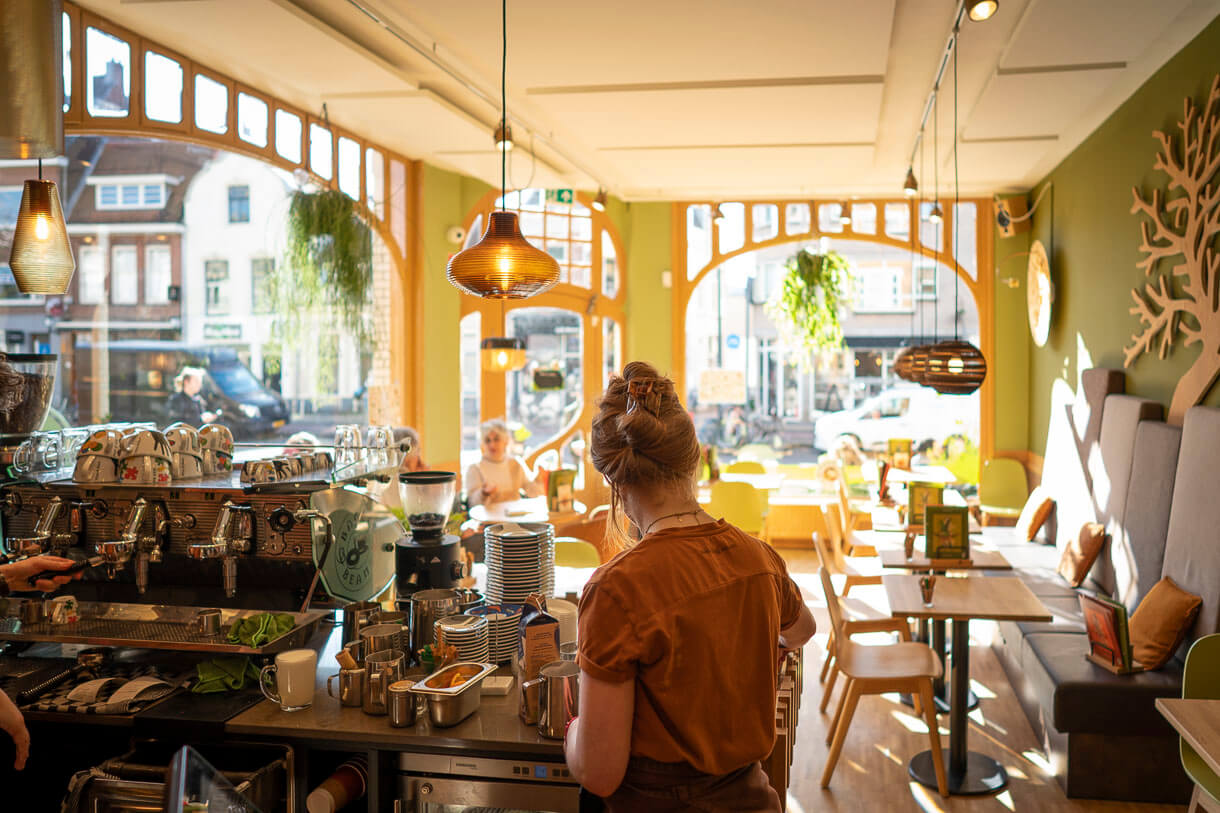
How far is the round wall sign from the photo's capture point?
7.61 meters

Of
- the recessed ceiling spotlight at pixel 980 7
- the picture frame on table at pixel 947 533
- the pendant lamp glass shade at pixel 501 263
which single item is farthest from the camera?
the picture frame on table at pixel 947 533

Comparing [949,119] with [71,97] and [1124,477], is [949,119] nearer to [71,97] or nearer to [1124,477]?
[1124,477]

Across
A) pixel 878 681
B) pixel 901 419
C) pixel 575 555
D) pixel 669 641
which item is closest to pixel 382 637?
pixel 669 641


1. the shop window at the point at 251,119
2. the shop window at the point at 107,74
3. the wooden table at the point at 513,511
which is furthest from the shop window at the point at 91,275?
the wooden table at the point at 513,511

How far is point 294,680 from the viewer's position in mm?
2422

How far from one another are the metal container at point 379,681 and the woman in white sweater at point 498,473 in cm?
399

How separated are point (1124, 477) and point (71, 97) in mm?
5941

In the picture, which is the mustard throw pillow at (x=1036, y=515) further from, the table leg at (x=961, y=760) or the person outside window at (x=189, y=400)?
the person outside window at (x=189, y=400)

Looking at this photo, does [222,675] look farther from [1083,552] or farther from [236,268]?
[1083,552]

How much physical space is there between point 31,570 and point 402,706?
136 centimetres

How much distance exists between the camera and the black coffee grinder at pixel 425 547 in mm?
2982

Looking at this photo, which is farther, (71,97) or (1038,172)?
(1038,172)

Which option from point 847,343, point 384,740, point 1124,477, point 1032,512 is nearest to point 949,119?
point 1124,477

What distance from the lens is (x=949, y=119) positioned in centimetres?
600
